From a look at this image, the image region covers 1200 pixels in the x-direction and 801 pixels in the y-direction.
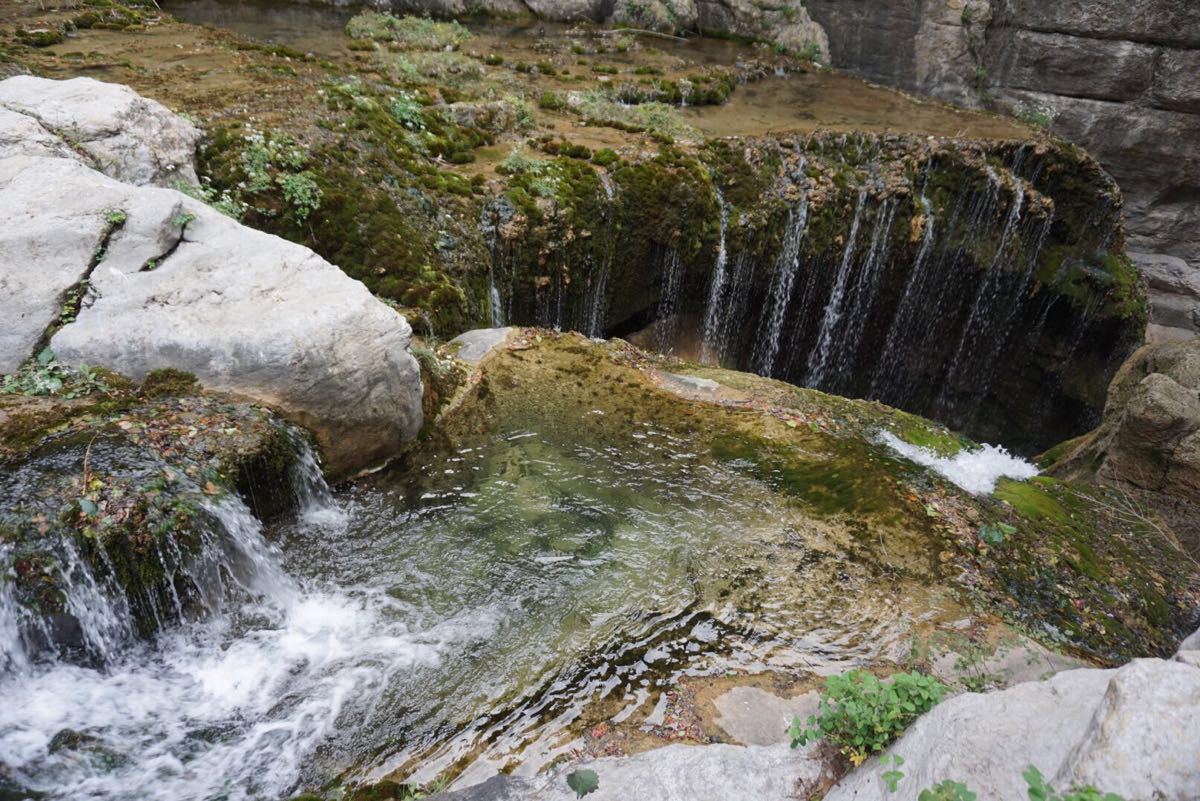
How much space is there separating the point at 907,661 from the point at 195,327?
6.45m

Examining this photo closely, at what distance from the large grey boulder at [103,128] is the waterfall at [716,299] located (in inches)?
328

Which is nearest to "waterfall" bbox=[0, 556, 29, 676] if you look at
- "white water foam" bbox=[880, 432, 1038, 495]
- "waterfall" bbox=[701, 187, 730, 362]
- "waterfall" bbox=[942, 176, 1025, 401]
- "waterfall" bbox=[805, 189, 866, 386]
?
"white water foam" bbox=[880, 432, 1038, 495]

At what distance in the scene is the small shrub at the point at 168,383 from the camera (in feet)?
18.4

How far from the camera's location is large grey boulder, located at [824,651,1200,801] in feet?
7.75

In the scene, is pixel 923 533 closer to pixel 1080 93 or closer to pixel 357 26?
pixel 357 26

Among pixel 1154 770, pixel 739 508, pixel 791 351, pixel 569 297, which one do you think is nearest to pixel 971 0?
pixel 791 351

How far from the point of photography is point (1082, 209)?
14.3 meters

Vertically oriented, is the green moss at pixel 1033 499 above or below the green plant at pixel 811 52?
below

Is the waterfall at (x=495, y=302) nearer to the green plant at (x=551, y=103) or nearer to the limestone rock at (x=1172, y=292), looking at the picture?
the green plant at (x=551, y=103)

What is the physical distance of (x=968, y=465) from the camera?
8.10m

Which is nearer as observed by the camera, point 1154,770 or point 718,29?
point 1154,770

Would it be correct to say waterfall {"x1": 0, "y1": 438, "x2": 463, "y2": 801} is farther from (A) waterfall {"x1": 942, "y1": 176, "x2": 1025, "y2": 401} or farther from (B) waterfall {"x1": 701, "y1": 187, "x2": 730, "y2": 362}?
(A) waterfall {"x1": 942, "y1": 176, "x2": 1025, "y2": 401}

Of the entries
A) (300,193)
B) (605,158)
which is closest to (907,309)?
(605,158)

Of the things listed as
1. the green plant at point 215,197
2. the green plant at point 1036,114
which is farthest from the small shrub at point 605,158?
the green plant at point 1036,114
